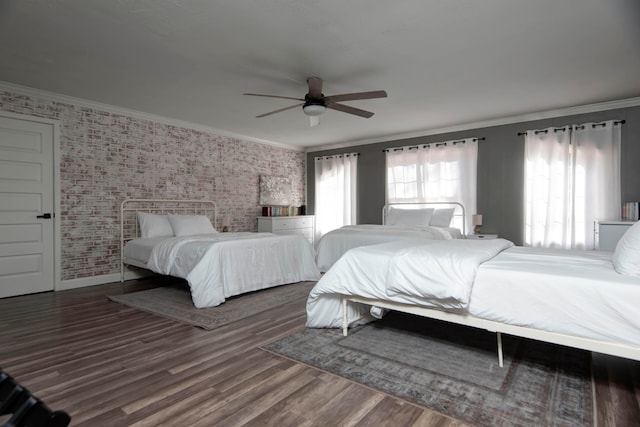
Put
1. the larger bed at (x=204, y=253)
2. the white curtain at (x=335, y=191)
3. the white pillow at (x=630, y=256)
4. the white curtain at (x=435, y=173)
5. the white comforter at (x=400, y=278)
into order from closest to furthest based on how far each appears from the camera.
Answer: the white pillow at (x=630, y=256) → the white comforter at (x=400, y=278) → the larger bed at (x=204, y=253) → the white curtain at (x=435, y=173) → the white curtain at (x=335, y=191)

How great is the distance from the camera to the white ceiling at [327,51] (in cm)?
252

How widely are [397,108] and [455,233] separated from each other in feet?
7.28

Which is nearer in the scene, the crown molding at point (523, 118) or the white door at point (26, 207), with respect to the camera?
the white door at point (26, 207)

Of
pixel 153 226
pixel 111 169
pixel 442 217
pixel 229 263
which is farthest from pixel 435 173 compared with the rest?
pixel 111 169

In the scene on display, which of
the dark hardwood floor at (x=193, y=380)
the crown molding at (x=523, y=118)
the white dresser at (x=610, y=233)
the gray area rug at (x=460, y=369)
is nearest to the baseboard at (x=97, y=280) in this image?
the dark hardwood floor at (x=193, y=380)

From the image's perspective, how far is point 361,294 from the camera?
2.62 metres

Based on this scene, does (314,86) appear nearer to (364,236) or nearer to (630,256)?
(364,236)

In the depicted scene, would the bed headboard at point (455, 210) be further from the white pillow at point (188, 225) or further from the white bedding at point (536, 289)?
the white pillow at point (188, 225)

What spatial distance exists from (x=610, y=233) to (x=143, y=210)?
6.41 meters

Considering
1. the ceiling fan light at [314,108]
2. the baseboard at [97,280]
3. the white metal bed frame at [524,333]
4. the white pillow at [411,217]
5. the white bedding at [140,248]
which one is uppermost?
the ceiling fan light at [314,108]

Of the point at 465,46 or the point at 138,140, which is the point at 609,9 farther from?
the point at 138,140

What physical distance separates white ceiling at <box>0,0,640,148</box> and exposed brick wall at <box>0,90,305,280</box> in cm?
36

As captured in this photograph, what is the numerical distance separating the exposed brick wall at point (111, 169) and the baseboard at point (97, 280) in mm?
63

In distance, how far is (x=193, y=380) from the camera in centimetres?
208
